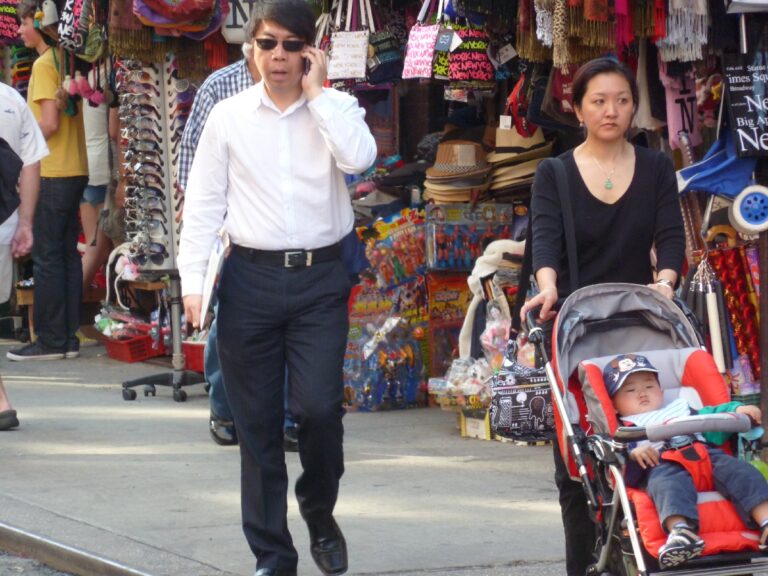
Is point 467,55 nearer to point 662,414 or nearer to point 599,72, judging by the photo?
point 599,72

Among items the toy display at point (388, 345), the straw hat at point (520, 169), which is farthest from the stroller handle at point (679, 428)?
the toy display at point (388, 345)

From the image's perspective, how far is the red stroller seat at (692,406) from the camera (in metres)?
4.16

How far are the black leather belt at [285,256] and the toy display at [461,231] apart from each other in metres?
3.59

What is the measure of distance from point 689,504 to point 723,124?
3517 millimetres

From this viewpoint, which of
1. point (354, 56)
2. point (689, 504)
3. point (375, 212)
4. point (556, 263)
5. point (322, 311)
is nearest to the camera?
point (689, 504)

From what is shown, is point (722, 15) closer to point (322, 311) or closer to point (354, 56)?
point (354, 56)

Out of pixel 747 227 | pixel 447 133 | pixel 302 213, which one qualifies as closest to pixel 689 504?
pixel 302 213

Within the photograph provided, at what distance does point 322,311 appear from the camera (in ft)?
17.3

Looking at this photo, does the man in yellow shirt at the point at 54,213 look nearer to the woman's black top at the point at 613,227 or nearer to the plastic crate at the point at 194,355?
the plastic crate at the point at 194,355

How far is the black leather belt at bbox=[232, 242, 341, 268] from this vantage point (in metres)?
5.25

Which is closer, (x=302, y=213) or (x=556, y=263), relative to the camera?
(x=556, y=263)

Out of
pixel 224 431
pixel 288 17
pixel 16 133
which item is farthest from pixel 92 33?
pixel 288 17

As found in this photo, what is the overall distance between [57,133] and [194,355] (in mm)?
2402

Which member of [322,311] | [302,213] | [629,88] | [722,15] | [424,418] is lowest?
[424,418]
